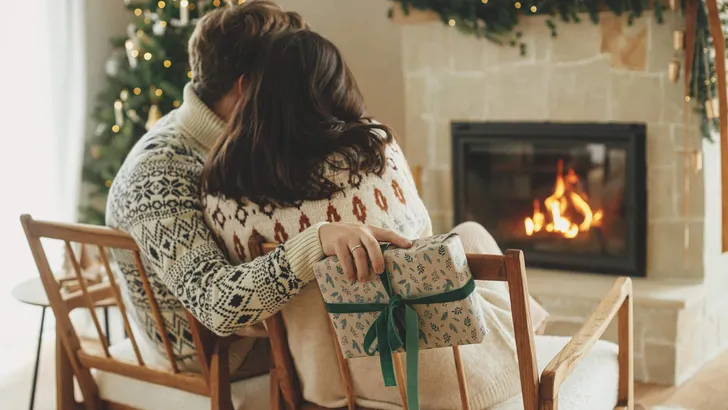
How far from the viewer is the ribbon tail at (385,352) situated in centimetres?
144

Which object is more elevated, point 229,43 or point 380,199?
point 229,43

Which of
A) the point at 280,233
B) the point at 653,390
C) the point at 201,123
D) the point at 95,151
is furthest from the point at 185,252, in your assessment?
the point at 95,151

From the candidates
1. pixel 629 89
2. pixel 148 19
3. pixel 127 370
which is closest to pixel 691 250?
pixel 629 89

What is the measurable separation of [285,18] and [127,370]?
0.86 metres

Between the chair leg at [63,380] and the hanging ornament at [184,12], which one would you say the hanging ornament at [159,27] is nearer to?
the hanging ornament at [184,12]

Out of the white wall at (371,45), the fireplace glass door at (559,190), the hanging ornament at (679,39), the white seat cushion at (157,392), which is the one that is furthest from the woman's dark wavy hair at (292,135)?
the white wall at (371,45)

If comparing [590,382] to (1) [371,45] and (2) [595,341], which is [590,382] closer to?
(2) [595,341]

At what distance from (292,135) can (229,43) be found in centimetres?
39

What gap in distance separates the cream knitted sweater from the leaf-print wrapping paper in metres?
0.14

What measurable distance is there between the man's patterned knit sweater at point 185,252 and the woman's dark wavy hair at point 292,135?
0.34ft

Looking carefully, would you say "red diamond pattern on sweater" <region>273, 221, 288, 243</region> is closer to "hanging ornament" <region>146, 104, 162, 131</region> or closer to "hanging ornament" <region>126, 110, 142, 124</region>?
"hanging ornament" <region>146, 104, 162, 131</region>

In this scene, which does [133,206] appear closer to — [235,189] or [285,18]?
[235,189]

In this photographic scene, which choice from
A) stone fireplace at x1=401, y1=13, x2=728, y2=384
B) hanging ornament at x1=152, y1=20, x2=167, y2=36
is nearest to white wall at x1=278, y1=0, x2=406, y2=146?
stone fireplace at x1=401, y1=13, x2=728, y2=384

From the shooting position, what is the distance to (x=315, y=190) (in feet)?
5.33
